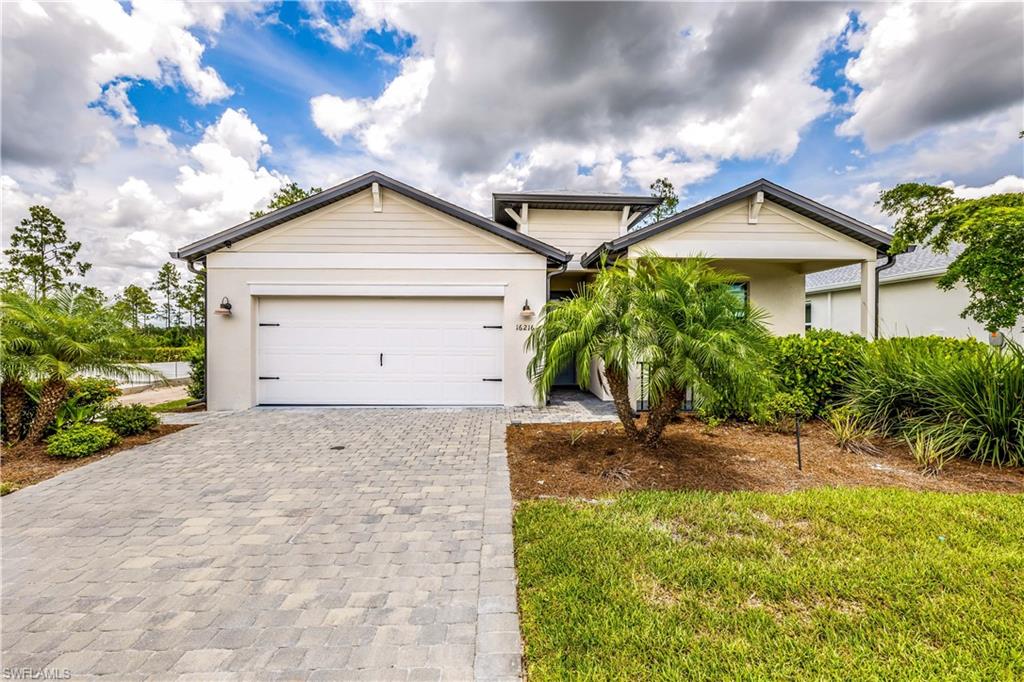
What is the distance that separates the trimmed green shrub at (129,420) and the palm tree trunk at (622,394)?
719cm

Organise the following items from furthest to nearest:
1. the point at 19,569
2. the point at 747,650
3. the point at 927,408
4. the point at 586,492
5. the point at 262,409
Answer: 1. the point at 262,409
2. the point at 927,408
3. the point at 586,492
4. the point at 19,569
5. the point at 747,650

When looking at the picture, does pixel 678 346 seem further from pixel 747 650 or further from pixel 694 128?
pixel 694 128

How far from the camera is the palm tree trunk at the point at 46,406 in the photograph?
5832 mm

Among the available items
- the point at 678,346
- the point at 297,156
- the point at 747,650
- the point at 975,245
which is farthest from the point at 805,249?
the point at 297,156

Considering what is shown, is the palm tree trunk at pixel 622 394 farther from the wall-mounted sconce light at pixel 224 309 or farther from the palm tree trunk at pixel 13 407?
the palm tree trunk at pixel 13 407

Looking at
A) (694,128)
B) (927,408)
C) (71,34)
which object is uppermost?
(694,128)

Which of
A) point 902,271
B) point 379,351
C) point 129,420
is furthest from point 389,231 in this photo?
point 902,271

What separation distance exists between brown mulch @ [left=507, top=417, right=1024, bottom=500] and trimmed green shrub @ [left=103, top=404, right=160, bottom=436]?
19.1 ft

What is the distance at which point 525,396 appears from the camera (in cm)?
888

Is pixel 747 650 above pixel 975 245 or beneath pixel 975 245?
beneath

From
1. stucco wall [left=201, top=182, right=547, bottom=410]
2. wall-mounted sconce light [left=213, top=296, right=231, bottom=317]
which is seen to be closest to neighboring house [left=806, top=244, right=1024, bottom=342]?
stucco wall [left=201, top=182, right=547, bottom=410]

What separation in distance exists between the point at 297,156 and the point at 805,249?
1420 cm

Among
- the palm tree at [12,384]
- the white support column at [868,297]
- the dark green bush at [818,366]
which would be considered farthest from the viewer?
the white support column at [868,297]

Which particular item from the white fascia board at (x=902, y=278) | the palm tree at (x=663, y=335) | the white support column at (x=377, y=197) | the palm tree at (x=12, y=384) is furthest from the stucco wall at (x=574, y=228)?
the white fascia board at (x=902, y=278)
